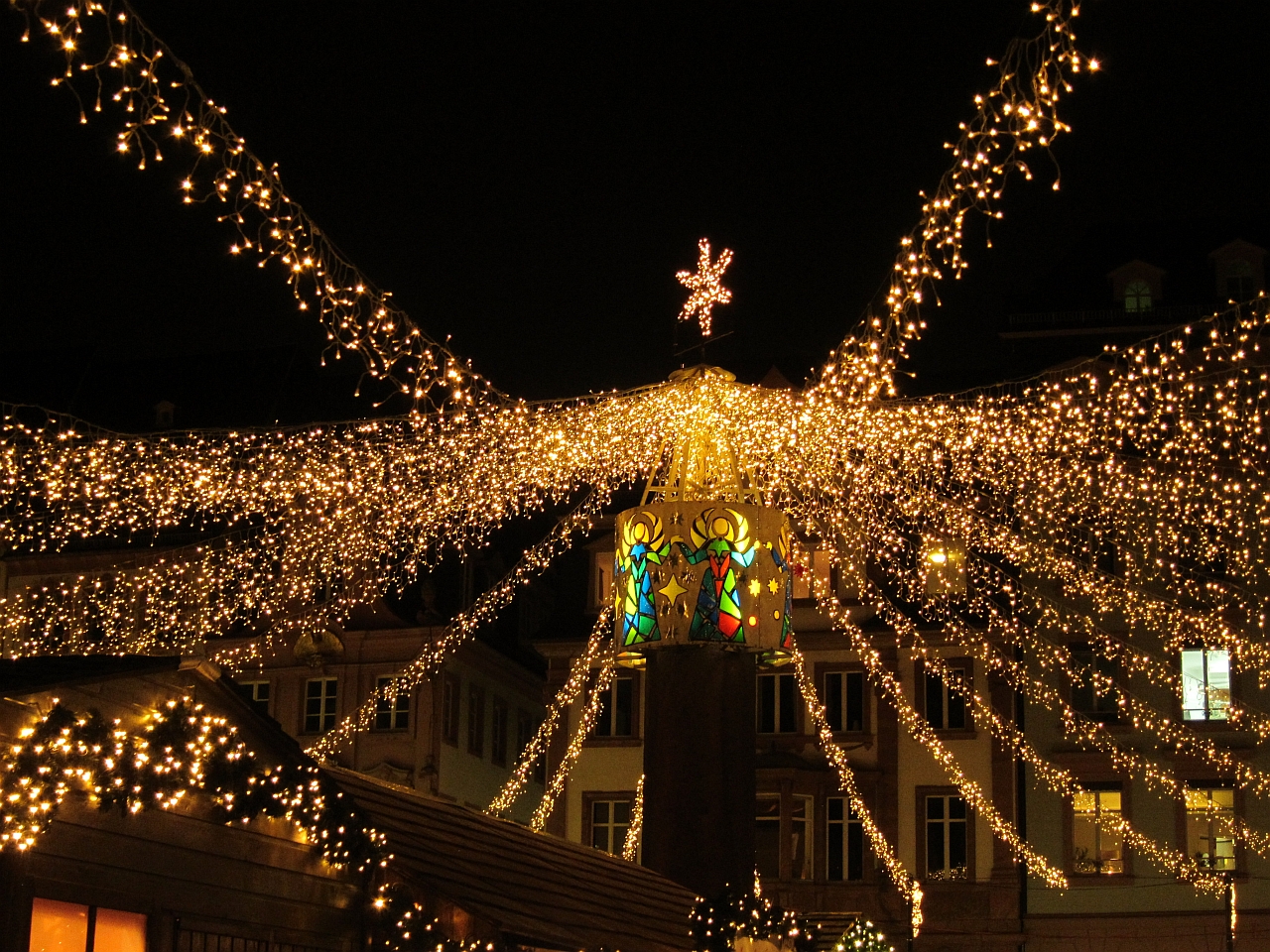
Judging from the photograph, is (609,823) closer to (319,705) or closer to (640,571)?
(319,705)

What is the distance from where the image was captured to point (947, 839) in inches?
1120

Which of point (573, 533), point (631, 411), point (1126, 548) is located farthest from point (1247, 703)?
point (631, 411)

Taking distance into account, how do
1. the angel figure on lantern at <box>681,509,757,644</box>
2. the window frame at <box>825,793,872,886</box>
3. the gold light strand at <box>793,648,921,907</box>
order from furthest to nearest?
the window frame at <box>825,793,872,886</box> → the gold light strand at <box>793,648,921,907</box> → the angel figure on lantern at <box>681,509,757,644</box>

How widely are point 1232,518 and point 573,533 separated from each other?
11.4m

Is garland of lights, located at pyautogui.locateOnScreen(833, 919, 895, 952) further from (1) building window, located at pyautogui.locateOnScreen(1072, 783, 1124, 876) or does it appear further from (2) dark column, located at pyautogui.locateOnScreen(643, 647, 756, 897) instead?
(1) building window, located at pyautogui.locateOnScreen(1072, 783, 1124, 876)

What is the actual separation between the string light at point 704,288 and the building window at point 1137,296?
22133 millimetres

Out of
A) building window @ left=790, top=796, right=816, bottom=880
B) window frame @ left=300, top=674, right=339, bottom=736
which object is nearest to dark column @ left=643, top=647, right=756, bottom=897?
building window @ left=790, top=796, right=816, bottom=880

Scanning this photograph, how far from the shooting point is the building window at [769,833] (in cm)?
2872

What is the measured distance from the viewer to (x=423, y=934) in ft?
31.4

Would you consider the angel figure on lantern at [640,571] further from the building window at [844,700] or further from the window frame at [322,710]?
the window frame at [322,710]

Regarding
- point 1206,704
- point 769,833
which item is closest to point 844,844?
point 769,833

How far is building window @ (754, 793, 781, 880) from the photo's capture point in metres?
28.7

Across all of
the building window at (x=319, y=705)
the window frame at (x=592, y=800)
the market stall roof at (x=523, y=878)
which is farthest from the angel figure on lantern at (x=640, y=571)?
the building window at (x=319, y=705)

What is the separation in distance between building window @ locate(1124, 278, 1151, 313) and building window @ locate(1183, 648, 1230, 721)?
8525 mm
